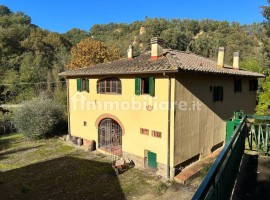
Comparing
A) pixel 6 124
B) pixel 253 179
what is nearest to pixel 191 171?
pixel 253 179

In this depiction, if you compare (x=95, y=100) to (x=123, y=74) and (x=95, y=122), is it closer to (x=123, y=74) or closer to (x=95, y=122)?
(x=95, y=122)

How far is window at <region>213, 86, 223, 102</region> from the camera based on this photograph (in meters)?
15.5

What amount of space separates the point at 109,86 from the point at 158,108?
4.75 meters

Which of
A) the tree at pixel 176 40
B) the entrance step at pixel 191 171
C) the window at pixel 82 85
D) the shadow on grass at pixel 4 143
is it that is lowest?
the shadow on grass at pixel 4 143

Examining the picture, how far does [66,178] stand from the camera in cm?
1348

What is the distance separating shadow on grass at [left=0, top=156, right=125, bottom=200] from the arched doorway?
1.45 meters

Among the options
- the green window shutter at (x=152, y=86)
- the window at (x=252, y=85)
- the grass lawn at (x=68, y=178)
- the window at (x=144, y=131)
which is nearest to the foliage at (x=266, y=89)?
the window at (x=252, y=85)

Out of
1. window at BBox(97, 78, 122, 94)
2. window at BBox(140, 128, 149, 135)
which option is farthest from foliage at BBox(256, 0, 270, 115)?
window at BBox(97, 78, 122, 94)

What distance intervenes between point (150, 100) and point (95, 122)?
604cm

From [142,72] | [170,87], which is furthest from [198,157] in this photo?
[142,72]

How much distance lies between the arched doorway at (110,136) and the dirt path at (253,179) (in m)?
10.9

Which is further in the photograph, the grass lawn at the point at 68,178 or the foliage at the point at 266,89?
the foliage at the point at 266,89

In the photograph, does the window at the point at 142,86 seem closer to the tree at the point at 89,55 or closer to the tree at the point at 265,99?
the tree at the point at 265,99

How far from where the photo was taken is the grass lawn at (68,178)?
11.6 m
